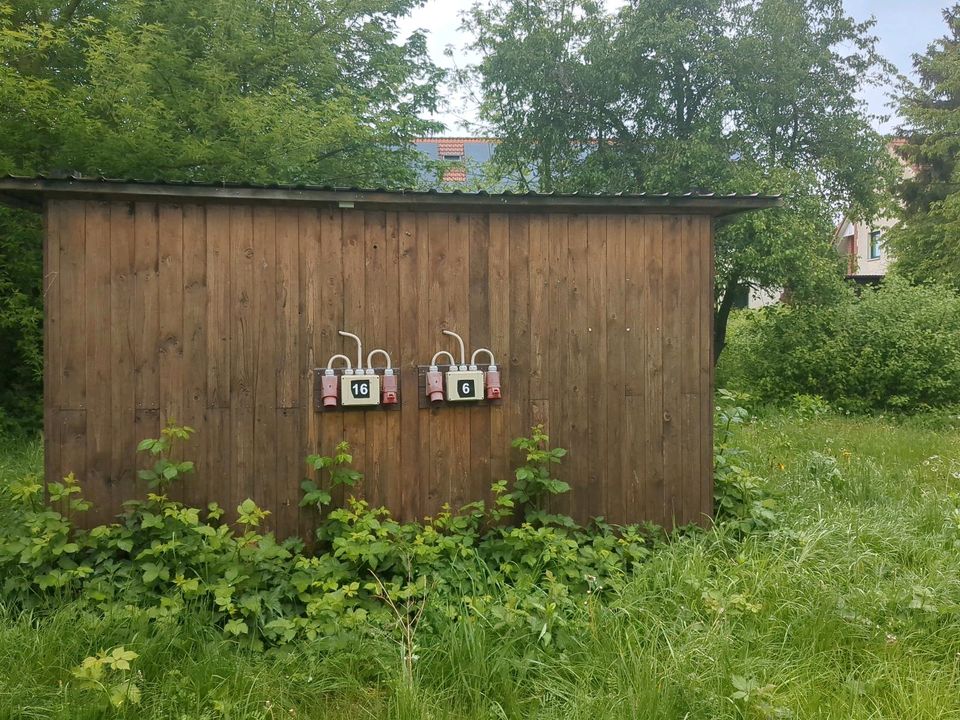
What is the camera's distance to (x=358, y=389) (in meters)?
4.05

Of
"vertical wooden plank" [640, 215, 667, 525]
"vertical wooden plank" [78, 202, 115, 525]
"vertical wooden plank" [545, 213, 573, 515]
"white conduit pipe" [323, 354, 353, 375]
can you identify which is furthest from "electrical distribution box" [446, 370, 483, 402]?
"vertical wooden plank" [78, 202, 115, 525]

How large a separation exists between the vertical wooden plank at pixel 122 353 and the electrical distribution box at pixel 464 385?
74.4 inches

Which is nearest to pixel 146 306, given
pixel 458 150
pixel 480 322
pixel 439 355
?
pixel 439 355

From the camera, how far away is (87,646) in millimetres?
3139

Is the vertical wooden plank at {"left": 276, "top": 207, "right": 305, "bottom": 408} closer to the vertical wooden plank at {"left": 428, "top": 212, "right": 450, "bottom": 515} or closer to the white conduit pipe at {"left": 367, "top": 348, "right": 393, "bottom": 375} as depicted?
the white conduit pipe at {"left": 367, "top": 348, "right": 393, "bottom": 375}

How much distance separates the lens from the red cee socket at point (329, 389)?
159 inches

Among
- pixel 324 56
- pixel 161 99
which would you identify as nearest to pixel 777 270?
pixel 324 56

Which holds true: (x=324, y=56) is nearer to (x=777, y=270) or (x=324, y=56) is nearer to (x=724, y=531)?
(x=777, y=270)

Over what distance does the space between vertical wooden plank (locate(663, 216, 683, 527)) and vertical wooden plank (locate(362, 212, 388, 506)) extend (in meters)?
1.88

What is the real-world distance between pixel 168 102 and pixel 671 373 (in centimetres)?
761

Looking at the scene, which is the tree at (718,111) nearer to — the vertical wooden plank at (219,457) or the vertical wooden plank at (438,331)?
the vertical wooden plank at (438,331)

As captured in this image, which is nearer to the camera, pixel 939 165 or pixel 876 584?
pixel 876 584

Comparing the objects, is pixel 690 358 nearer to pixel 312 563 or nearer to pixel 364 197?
pixel 364 197

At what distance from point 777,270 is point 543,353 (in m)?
8.29
